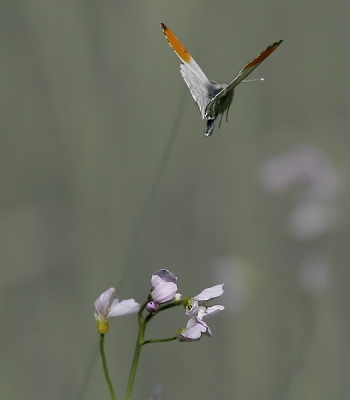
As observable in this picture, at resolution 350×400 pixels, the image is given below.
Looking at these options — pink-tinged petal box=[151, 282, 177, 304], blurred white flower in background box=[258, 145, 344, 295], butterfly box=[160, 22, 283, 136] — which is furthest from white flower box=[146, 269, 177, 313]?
blurred white flower in background box=[258, 145, 344, 295]

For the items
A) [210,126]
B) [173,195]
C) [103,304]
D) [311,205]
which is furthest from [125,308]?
[173,195]

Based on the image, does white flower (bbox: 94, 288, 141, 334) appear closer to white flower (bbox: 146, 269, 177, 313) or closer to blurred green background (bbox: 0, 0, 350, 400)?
white flower (bbox: 146, 269, 177, 313)

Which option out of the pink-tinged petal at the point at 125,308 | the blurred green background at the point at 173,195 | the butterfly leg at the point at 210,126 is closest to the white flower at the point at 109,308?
the pink-tinged petal at the point at 125,308

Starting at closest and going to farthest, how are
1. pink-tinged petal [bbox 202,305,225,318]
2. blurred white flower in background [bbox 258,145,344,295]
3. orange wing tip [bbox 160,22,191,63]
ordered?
pink-tinged petal [bbox 202,305,225,318], orange wing tip [bbox 160,22,191,63], blurred white flower in background [bbox 258,145,344,295]

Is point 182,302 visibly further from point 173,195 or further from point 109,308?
point 173,195

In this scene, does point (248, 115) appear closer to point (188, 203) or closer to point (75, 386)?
point (188, 203)

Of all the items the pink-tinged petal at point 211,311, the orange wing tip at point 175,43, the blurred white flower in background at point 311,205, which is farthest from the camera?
the blurred white flower in background at point 311,205

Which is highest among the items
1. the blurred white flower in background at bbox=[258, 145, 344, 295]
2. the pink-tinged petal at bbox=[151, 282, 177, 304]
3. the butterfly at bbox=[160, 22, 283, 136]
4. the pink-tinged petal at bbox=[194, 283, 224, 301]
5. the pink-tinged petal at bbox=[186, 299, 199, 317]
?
the butterfly at bbox=[160, 22, 283, 136]

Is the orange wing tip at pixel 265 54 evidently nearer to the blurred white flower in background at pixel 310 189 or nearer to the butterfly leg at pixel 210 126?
the butterfly leg at pixel 210 126
